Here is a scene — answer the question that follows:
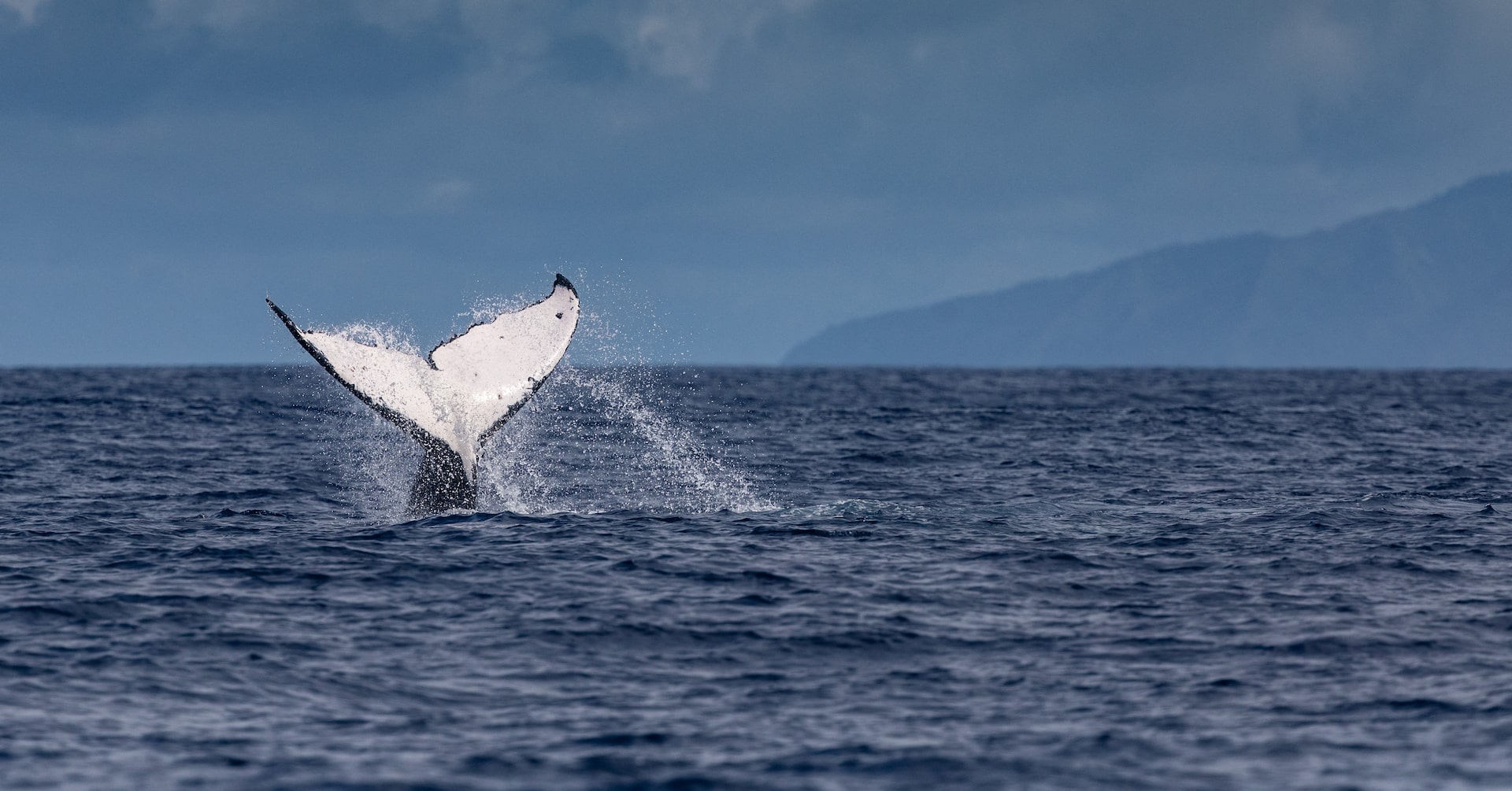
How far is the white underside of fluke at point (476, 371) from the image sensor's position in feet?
52.5

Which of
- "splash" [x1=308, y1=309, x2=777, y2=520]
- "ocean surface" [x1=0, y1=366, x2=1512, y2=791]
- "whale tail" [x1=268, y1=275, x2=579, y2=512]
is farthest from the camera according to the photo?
"splash" [x1=308, y1=309, x2=777, y2=520]

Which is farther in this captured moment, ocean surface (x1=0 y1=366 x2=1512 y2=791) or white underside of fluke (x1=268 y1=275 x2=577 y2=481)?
white underside of fluke (x1=268 y1=275 x2=577 y2=481)

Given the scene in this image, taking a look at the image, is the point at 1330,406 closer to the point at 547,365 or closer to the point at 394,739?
the point at 547,365

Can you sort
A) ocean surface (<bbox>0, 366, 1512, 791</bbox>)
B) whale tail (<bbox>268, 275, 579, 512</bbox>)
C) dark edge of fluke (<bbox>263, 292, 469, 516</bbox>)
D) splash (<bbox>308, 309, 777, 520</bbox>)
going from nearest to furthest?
1. ocean surface (<bbox>0, 366, 1512, 791</bbox>)
2. whale tail (<bbox>268, 275, 579, 512</bbox>)
3. dark edge of fluke (<bbox>263, 292, 469, 516</bbox>)
4. splash (<bbox>308, 309, 777, 520</bbox>)

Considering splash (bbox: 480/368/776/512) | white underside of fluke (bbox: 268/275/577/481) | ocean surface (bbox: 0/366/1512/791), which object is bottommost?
ocean surface (bbox: 0/366/1512/791)

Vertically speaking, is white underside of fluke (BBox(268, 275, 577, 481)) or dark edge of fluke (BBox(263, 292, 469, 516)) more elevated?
white underside of fluke (BBox(268, 275, 577, 481))

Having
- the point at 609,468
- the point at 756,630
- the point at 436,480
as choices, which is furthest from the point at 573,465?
the point at 756,630

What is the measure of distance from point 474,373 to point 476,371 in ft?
0.11

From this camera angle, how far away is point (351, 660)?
1169 centimetres

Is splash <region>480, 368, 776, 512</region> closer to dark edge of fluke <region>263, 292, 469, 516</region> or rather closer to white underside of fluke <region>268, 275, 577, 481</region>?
dark edge of fluke <region>263, 292, 469, 516</region>

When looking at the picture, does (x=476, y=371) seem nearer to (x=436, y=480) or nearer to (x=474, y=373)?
(x=474, y=373)

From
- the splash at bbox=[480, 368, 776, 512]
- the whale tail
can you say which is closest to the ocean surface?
the splash at bbox=[480, 368, 776, 512]

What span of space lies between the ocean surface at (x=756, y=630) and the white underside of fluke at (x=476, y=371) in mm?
1321

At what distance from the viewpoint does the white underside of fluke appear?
15992 mm
